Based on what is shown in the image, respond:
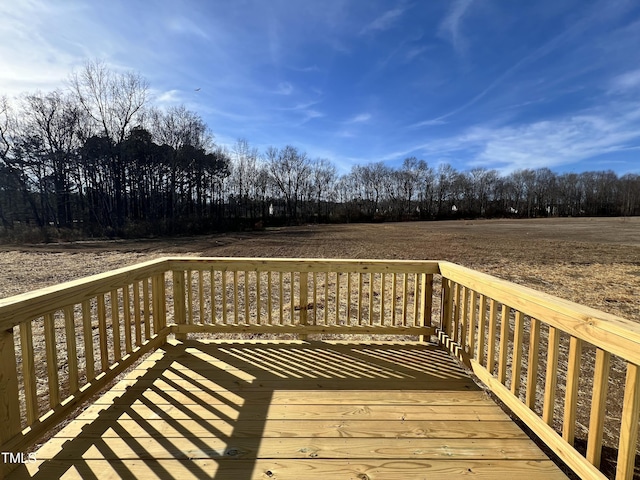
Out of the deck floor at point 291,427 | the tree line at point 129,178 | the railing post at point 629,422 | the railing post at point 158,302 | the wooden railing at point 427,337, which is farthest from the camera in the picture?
the tree line at point 129,178

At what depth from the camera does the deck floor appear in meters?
1.45

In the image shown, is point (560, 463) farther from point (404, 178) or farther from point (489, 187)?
point (489, 187)

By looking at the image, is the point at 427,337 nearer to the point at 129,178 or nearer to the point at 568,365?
the point at 568,365

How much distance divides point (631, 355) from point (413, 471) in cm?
104

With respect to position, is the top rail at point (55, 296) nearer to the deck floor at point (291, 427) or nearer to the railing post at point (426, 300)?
the deck floor at point (291, 427)

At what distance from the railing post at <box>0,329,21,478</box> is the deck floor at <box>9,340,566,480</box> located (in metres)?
0.19

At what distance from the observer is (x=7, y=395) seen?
1374 millimetres

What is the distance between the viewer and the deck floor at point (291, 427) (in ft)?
4.75

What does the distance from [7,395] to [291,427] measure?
140cm

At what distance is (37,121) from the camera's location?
21.7 m

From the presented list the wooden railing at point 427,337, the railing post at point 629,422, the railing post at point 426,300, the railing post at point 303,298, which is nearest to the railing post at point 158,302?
the wooden railing at point 427,337

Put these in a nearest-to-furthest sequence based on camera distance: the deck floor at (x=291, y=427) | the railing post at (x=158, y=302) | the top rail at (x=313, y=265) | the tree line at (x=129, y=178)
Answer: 1. the deck floor at (x=291, y=427)
2. the railing post at (x=158, y=302)
3. the top rail at (x=313, y=265)
4. the tree line at (x=129, y=178)

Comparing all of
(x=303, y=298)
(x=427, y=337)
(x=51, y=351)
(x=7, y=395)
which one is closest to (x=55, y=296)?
(x=51, y=351)

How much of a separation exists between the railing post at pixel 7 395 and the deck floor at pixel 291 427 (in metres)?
0.19
